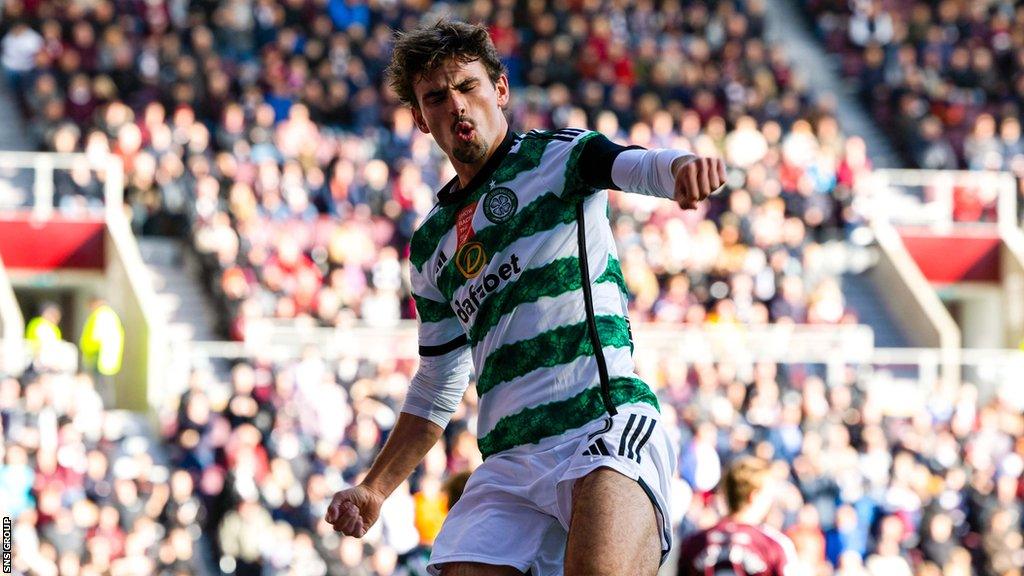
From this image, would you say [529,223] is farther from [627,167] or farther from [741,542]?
[741,542]

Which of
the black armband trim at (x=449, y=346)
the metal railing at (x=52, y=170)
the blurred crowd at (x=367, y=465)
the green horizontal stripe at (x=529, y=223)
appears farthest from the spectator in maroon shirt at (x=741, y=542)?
the metal railing at (x=52, y=170)

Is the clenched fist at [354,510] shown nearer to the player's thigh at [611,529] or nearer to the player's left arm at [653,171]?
the player's thigh at [611,529]

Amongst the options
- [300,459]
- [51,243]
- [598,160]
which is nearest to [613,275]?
[598,160]

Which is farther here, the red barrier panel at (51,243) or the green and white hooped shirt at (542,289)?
the red barrier panel at (51,243)

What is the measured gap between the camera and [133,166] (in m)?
18.0

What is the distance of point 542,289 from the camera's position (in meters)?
4.61

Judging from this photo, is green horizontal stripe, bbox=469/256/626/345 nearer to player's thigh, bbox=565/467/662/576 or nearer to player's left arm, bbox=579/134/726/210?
player's left arm, bbox=579/134/726/210

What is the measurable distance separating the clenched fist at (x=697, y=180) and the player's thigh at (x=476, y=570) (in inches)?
45.5

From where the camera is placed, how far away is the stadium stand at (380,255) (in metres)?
14.5

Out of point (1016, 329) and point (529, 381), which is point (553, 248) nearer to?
point (529, 381)

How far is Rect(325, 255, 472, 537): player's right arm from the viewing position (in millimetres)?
5125

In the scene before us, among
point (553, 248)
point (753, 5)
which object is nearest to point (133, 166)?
point (753, 5)

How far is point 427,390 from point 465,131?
91cm

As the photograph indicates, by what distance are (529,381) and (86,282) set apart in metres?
15.4
